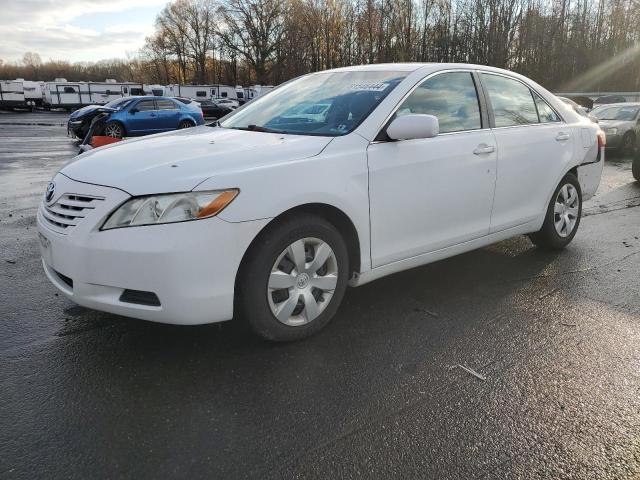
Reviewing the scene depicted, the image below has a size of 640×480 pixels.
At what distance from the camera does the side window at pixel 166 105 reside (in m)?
19.1

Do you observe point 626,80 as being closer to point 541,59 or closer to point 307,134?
point 541,59

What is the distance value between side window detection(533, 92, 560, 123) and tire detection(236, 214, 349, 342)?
8.65 ft

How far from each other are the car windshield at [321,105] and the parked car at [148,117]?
14.6 meters

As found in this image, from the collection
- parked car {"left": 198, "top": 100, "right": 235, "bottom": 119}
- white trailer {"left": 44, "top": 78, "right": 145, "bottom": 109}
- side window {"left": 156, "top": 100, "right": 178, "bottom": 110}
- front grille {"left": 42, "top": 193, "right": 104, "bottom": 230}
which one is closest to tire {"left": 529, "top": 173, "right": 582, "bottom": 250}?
front grille {"left": 42, "top": 193, "right": 104, "bottom": 230}

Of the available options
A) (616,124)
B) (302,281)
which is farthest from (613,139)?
(302,281)

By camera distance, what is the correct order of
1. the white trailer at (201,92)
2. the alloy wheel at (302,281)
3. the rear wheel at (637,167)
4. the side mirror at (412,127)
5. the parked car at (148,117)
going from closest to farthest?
the alloy wheel at (302,281) < the side mirror at (412,127) < the rear wheel at (637,167) < the parked car at (148,117) < the white trailer at (201,92)

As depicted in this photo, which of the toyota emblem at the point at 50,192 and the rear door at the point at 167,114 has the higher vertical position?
the rear door at the point at 167,114

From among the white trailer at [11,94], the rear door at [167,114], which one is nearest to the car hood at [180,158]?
the rear door at [167,114]

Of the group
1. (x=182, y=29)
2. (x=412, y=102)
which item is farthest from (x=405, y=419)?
(x=182, y=29)

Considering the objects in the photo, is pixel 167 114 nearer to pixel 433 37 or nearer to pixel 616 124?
pixel 616 124

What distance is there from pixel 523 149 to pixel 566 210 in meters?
1.10

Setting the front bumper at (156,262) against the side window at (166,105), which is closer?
the front bumper at (156,262)

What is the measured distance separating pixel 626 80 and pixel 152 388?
61.5 m

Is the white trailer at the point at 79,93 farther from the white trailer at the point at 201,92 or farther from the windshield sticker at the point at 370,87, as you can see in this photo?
the windshield sticker at the point at 370,87
